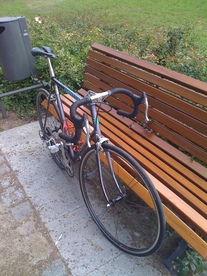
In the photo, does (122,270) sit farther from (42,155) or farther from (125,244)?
(42,155)

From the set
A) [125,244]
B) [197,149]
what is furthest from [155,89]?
[125,244]

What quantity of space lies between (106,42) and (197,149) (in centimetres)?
335

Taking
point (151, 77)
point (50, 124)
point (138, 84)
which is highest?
point (151, 77)

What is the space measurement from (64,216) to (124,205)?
571 mm

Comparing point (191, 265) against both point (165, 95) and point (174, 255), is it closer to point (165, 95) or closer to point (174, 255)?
point (174, 255)

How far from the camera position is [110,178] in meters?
2.44

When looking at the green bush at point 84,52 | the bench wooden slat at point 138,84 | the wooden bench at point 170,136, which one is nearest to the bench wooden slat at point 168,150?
the wooden bench at point 170,136

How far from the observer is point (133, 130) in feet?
9.30

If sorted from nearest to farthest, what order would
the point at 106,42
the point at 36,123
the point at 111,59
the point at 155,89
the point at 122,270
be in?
the point at 122,270
the point at 155,89
the point at 111,59
the point at 36,123
the point at 106,42

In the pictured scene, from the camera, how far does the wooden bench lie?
193 centimetres

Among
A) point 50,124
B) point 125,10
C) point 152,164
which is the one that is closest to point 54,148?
point 50,124

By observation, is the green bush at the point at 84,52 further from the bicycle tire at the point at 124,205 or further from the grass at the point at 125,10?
the grass at the point at 125,10

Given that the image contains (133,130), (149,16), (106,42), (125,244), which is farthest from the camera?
(149,16)

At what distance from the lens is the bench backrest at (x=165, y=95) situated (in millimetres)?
2281
